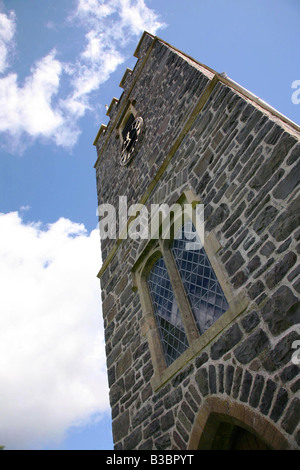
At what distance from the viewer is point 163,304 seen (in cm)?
517

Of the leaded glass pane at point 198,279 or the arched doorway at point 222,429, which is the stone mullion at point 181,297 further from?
the arched doorway at point 222,429

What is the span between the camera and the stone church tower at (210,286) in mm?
2992

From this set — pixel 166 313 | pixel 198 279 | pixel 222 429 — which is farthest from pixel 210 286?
pixel 222 429

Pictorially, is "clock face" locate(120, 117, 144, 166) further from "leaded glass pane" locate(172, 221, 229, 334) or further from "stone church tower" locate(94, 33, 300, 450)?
"leaded glass pane" locate(172, 221, 229, 334)

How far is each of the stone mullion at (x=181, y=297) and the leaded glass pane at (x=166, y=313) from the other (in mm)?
195

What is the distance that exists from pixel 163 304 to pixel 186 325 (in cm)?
89

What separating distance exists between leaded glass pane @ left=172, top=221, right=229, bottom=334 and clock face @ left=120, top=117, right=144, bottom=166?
13.5 ft

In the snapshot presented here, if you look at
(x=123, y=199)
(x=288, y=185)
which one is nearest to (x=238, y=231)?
(x=288, y=185)

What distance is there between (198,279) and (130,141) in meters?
5.57

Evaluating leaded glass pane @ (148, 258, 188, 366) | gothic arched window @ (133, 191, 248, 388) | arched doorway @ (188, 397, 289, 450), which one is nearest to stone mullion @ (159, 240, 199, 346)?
gothic arched window @ (133, 191, 248, 388)

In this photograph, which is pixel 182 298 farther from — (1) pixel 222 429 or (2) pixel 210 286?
(1) pixel 222 429

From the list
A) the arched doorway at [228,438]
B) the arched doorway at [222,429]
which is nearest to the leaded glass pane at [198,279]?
the arched doorway at [222,429]

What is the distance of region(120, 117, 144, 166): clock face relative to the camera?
8.61 meters
